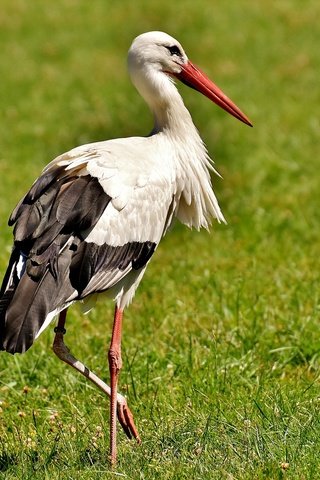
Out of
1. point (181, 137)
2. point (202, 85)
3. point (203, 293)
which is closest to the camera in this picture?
point (181, 137)

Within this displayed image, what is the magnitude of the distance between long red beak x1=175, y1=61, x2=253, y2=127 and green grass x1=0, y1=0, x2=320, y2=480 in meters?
1.16

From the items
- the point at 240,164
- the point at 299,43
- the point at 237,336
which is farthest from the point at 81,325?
the point at 299,43

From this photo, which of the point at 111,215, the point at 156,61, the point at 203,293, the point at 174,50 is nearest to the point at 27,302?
the point at 111,215

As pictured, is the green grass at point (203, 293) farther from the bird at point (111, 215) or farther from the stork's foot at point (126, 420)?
the bird at point (111, 215)

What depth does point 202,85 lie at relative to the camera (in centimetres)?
539

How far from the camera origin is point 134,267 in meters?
4.80

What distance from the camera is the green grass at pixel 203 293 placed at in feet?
13.4

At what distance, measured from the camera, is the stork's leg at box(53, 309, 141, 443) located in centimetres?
461

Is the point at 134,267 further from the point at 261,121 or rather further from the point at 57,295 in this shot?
the point at 261,121

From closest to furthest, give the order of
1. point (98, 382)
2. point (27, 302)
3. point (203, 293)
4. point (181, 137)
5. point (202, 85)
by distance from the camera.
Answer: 1. point (27, 302)
2. point (98, 382)
3. point (181, 137)
4. point (202, 85)
5. point (203, 293)

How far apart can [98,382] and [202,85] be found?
65.9 inches

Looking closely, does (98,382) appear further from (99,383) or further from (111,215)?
(111,215)

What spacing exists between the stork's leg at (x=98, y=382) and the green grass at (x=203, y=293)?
2.6 inches

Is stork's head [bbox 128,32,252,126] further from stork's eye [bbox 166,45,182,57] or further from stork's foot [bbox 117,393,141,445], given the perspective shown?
stork's foot [bbox 117,393,141,445]
